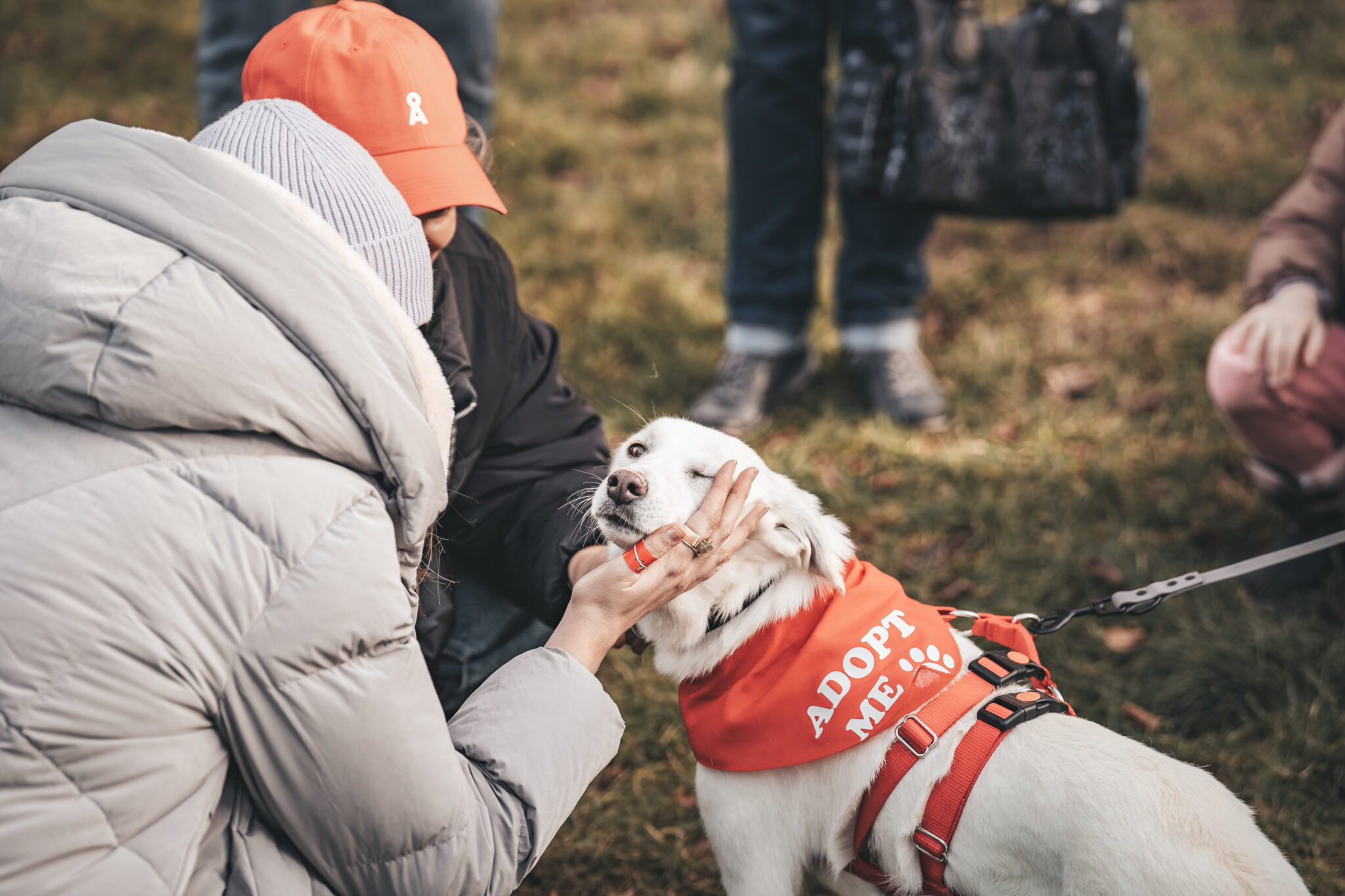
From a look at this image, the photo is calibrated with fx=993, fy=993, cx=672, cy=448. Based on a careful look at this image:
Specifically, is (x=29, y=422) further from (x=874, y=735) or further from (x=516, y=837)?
(x=874, y=735)

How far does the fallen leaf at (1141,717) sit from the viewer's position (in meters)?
2.48

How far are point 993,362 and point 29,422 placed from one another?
11.2 feet

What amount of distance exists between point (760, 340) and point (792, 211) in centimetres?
49

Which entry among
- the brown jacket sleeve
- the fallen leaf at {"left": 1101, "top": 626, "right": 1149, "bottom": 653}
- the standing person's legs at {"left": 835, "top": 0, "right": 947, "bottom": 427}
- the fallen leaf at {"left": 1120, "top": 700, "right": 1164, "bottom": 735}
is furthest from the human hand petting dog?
the standing person's legs at {"left": 835, "top": 0, "right": 947, "bottom": 427}

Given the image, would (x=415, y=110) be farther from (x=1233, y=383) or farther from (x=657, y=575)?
(x=1233, y=383)

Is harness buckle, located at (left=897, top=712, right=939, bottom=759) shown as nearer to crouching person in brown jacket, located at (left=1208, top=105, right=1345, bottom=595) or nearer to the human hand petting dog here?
the human hand petting dog

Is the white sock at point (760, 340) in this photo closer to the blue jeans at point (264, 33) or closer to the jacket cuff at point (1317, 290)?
the blue jeans at point (264, 33)

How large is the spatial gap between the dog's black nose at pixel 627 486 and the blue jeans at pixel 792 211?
201cm

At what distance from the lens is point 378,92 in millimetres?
1838

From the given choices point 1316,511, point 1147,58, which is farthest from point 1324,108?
point 1316,511

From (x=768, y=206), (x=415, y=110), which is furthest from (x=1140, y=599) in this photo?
(x=768, y=206)

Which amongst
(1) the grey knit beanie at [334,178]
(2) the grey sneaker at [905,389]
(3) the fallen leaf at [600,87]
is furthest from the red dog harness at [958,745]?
(3) the fallen leaf at [600,87]

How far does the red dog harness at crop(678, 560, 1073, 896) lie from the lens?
1.69 metres

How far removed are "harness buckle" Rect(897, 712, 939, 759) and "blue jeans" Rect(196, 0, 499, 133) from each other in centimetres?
219
